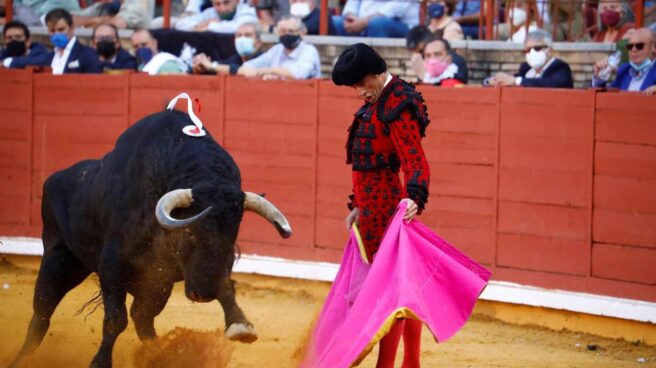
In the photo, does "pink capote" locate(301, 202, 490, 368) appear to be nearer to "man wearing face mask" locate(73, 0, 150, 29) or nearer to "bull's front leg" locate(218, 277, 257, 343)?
"bull's front leg" locate(218, 277, 257, 343)

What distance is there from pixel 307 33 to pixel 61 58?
Answer: 194 centimetres

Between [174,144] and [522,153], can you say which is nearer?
[174,144]

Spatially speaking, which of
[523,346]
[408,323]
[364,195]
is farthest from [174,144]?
[523,346]

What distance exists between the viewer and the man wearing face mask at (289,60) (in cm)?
805

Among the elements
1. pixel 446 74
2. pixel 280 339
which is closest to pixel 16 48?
pixel 446 74

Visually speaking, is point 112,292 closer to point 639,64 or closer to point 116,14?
point 639,64

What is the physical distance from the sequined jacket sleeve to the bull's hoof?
99 centimetres

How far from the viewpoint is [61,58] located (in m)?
8.88

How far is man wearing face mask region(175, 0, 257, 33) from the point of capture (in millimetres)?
9406

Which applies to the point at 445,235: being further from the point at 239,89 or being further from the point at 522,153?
the point at 239,89

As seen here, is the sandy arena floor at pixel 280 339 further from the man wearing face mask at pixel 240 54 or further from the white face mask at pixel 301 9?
the white face mask at pixel 301 9

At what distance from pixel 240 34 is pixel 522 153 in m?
2.63

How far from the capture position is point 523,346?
20.3 ft

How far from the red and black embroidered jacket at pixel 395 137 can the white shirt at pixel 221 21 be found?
4.74 meters
